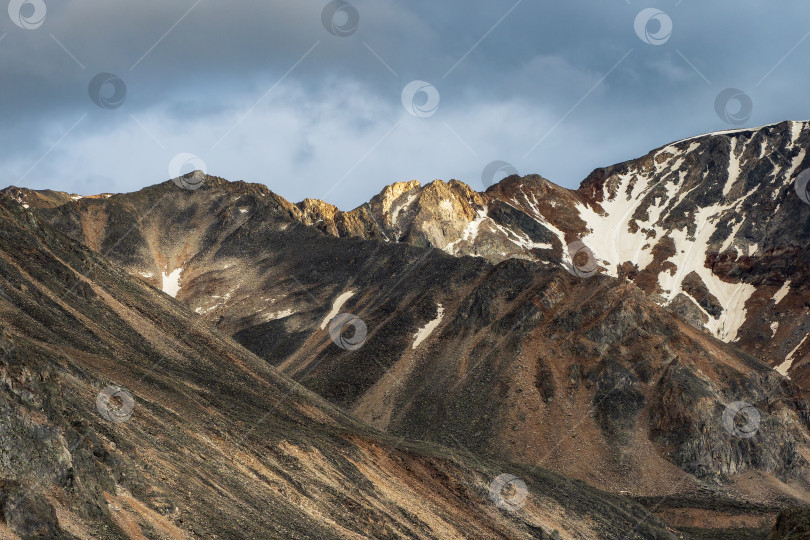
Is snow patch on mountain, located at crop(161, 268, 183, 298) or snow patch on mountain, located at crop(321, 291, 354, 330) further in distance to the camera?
snow patch on mountain, located at crop(161, 268, 183, 298)

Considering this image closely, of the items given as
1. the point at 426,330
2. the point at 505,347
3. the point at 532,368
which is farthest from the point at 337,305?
the point at 532,368

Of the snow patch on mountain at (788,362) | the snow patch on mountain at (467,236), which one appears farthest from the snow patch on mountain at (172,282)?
the snow patch on mountain at (788,362)

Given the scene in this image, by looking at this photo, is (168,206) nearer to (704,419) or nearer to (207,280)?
(207,280)

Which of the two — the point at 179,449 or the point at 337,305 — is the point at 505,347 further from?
the point at 179,449

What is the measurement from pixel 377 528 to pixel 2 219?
126ft

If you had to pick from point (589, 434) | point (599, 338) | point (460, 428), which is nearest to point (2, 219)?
point (460, 428)

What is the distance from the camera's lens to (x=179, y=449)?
117ft

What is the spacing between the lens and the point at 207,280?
142 meters

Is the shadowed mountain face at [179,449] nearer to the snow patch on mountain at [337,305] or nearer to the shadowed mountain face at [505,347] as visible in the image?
the shadowed mountain face at [505,347]

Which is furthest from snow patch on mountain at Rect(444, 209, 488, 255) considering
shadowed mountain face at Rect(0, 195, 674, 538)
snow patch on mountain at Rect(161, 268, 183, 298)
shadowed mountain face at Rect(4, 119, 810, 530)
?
shadowed mountain face at Rect(0, 195, 674, 538)

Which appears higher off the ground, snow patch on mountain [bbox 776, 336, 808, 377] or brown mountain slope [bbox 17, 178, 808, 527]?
snow patch on mountain [bbox 776, 336, 808, 377]

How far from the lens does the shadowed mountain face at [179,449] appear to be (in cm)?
2528

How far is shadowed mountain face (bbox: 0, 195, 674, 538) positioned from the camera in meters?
25.3

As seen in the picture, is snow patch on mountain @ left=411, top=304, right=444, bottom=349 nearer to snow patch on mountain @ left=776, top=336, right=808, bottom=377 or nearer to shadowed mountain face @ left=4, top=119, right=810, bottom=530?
shadowed mountain face @ left=4, top=119, right=810, bottom=530
